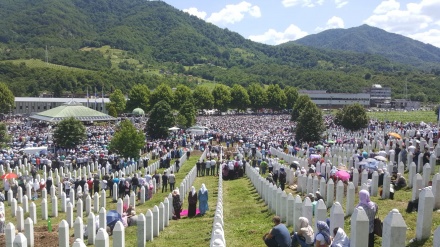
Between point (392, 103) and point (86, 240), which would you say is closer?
point (86, 240)

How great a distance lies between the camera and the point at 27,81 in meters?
136

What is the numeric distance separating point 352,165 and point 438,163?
3.94 metres

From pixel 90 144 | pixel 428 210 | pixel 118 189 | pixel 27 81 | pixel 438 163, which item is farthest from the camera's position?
pixel 27 81

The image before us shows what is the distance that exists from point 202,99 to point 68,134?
7205 centimetres

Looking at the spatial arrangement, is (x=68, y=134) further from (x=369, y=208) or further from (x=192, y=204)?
(x=369, y=208)

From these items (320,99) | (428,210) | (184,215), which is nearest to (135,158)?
(184,215)

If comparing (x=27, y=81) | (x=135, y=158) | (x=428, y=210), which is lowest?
(x=135, y=158)

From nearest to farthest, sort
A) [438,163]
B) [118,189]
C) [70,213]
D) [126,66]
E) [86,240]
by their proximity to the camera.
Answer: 1. [86,240]
2. [70,213]
3. [438,163]
4. [118,189]
5. [126,66]

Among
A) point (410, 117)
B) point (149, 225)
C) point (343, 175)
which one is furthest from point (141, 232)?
point (410, 117)

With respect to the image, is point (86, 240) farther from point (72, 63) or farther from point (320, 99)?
point (72, 63)

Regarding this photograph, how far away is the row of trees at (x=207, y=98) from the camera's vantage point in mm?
94438

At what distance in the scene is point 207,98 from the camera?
110 metres

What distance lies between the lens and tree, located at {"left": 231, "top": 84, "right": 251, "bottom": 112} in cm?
11712

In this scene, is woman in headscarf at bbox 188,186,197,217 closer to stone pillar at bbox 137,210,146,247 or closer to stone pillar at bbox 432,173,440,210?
stone pillar at bbox 137,210,146,247
